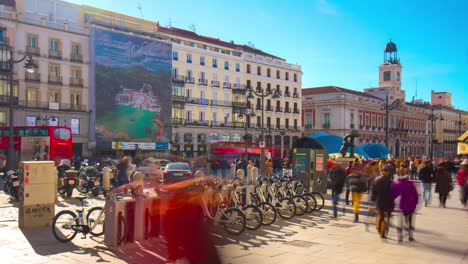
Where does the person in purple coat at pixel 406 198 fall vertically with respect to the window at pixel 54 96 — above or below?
below

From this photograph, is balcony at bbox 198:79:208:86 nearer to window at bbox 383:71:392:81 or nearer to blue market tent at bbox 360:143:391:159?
blue market tent at bbox 360:143:391:159

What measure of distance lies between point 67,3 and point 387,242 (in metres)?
46.8

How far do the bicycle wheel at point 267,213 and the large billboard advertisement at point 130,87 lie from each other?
36.6m

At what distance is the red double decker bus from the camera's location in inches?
1132

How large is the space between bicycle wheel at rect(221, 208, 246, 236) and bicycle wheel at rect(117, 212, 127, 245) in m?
2.29

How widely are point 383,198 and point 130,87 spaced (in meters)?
41.5

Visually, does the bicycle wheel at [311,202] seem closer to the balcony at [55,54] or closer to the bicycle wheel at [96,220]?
the bicycle wheel at [96,220]

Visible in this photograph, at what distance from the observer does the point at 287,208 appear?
13250 millimetres

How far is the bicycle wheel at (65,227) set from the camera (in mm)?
9461

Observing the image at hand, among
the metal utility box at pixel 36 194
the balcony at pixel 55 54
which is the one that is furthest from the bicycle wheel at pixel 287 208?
the balcony at pixel 55 54

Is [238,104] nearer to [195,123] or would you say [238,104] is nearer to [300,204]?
[195,123]

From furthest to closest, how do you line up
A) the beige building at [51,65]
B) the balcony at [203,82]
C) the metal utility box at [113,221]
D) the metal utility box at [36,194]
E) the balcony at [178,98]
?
the balcony at [203,82] → the balcony at [178,98] → the beige building at [51,65] → the metal utility box at [36,194] → the metal utility box at [113,221]

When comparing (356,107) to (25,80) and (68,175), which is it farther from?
(68,175)

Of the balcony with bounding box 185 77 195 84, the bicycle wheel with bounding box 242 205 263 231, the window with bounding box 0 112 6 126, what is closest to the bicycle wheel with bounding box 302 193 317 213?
the bicycle wheel with bounding box 242 205 263 231
